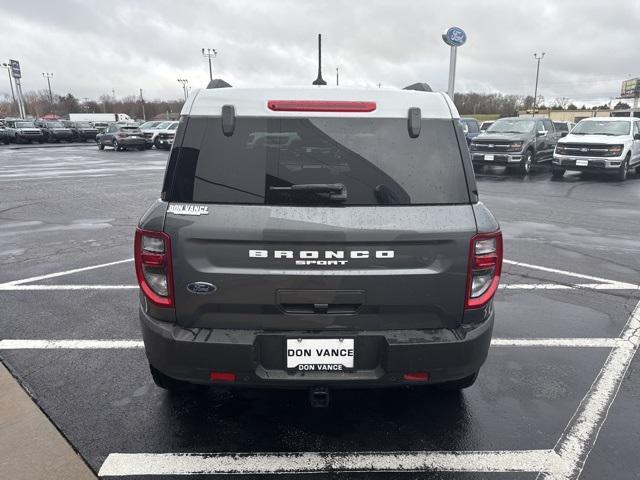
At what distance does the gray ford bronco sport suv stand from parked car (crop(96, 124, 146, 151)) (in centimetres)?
3223

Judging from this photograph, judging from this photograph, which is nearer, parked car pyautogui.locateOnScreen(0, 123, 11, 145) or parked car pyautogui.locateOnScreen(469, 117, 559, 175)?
parked car pyautogui.locateOnScreen(469, 117, 559, 175)

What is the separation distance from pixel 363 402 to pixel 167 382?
4.29ft

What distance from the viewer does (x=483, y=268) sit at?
8.84ft

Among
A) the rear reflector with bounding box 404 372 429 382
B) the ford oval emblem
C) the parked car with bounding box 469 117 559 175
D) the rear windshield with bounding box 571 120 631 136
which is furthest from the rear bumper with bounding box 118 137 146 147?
the rear reflector with bounding box 404 372 429 382

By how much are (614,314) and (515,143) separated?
13944 mm

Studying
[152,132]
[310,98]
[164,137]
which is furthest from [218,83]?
Result: [152,132]

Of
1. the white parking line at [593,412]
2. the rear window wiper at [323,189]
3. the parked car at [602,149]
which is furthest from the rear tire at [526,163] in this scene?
the rear window wiper at [323,189]

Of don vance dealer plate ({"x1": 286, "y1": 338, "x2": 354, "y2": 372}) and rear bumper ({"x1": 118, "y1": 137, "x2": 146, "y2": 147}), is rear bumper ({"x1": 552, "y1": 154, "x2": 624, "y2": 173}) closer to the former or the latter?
don vance dealer plate ({"x1": 286, "y1": 338, "x2": 354, "y2": 372})

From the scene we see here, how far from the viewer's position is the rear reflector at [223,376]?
2643 millimetres

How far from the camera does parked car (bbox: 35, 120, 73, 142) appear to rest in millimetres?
42719

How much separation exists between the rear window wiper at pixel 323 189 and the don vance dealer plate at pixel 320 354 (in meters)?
Answer: 0.75

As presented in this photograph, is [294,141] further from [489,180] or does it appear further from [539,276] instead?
[489,180]

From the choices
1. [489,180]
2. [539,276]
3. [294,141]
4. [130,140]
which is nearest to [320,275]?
[294,141]

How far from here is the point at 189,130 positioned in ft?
8.74
